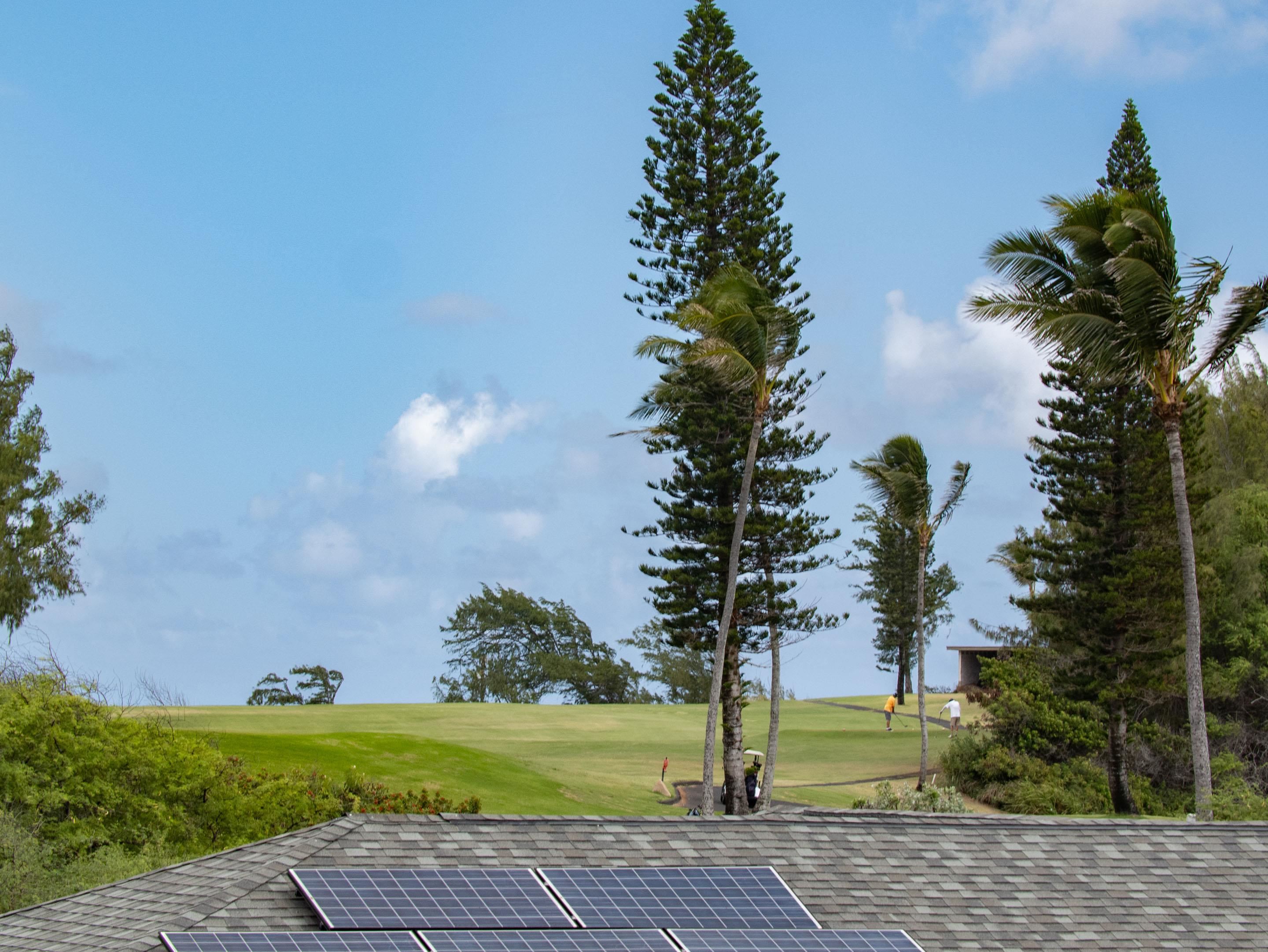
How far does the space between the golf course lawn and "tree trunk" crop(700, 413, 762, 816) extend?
3.29 metres

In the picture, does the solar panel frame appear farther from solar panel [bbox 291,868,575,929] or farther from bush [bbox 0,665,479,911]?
bush [bbox 0,665,479,911]

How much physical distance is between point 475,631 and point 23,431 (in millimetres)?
39205

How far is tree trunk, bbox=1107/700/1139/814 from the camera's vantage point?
117 feet

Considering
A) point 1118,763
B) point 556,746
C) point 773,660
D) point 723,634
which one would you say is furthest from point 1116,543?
point 556,746

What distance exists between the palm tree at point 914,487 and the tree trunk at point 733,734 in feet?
16.9

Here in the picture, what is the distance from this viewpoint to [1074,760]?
120 ft

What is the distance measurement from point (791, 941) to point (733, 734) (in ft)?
69.0

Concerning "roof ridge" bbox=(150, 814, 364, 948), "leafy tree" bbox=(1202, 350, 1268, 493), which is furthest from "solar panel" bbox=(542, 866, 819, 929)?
"leafy tree" bbox=(1202, 350, 1268, 493)

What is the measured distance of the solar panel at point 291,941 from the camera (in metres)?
10.0

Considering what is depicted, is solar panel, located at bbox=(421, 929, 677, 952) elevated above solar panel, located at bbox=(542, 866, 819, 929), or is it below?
below

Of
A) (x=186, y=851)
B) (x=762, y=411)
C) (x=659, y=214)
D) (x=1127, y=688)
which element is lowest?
(x=186, y=851)

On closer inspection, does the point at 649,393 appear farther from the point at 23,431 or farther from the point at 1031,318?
the point at 23,431

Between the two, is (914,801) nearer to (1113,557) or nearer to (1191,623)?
(1191,623)

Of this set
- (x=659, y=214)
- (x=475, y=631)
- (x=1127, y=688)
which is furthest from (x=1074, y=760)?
(x=475, y=631)
